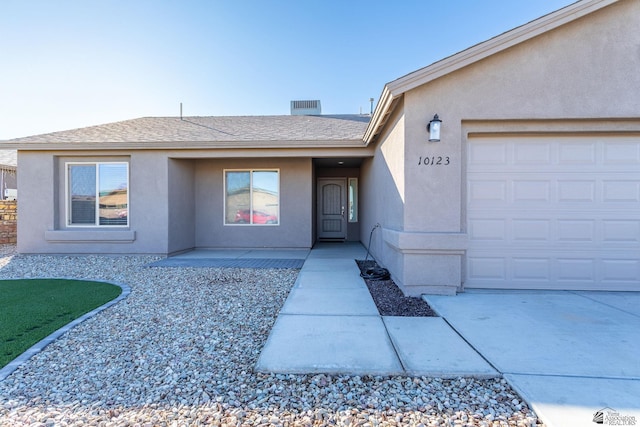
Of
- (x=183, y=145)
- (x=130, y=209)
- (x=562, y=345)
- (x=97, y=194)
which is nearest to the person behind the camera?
(x=562, y=345)

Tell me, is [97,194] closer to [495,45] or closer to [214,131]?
[214,131]

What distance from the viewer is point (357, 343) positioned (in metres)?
2.99

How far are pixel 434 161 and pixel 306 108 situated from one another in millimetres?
9761

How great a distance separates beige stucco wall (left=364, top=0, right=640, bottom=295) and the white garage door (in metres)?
0.34

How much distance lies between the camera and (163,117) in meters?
12.1

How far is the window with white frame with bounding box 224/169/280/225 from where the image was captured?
9.42 metres

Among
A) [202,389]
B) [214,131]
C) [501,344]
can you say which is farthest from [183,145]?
[501,344]

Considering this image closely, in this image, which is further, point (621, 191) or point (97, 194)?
point (97, 194)

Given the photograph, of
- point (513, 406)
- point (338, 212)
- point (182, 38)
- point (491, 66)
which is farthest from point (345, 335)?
point (182, 38)

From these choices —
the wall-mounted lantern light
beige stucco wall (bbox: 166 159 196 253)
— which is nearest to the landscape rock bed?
the wall-mounted lantern light

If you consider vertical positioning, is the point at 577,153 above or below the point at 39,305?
above

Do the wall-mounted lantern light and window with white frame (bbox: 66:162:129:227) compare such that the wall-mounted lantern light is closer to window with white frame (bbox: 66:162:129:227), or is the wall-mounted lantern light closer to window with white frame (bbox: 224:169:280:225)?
window with white frame (bbox: 224:169:280:225)

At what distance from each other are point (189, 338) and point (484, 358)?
3.03 meters

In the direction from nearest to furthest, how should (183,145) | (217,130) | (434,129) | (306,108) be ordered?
(434,129)
(183,145)
(217,130)
(306,108)
